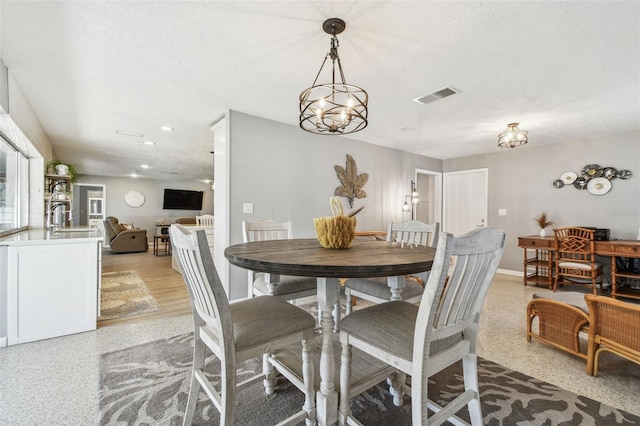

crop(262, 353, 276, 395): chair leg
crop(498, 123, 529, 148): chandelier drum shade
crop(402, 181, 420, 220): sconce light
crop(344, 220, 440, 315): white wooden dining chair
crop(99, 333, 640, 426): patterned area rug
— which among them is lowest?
crop(99, 333, 640, 426): patterned area rug

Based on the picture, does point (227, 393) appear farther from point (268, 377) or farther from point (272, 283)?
point (272, 283)

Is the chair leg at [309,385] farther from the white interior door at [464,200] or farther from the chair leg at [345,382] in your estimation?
the white interior door at [464,200]

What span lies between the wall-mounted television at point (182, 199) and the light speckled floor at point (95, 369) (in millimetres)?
7765

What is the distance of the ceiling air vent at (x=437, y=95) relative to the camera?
2669mm

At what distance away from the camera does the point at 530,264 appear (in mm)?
4465

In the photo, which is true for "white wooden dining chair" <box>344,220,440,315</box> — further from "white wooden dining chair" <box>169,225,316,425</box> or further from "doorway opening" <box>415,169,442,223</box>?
"doorway opening" <box>415,169,442,223</box>

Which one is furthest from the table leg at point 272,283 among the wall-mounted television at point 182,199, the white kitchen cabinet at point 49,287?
the wall-mounted television at point 182,199

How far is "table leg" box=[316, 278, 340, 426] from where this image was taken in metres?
1.33

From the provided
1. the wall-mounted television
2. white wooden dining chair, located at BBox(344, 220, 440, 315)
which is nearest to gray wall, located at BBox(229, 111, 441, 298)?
white wooden dining chair, located at BBox(344, 220, 440, 315)

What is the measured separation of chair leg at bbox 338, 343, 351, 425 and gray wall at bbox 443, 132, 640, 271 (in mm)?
4731

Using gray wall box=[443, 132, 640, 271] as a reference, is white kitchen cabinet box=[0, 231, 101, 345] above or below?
below

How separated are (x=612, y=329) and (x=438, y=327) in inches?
62.8

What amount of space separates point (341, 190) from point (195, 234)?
11.1 feet

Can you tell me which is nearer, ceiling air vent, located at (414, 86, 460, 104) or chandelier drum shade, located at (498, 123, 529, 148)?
ceiling air vent, located at (414, 86, 460, 104)
